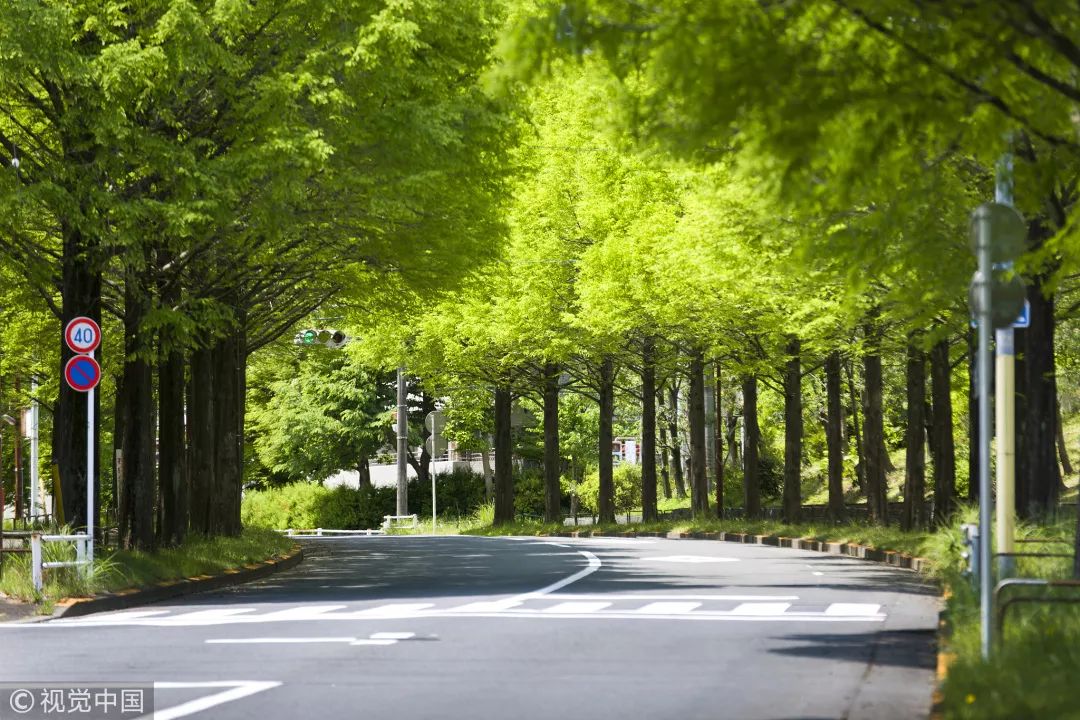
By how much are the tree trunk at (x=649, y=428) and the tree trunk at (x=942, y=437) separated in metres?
14.1

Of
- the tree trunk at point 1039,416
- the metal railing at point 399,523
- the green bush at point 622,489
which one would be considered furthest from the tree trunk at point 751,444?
the green bush at point 622,489

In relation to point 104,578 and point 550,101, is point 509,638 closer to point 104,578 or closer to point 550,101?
point 104,578

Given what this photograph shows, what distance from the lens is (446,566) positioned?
2738 cm

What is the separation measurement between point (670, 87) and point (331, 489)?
5985 cm

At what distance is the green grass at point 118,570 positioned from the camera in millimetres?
18500

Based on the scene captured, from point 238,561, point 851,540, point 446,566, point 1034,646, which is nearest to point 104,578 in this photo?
point 238,561

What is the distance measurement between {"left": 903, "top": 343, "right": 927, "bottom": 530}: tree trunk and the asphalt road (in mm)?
7101

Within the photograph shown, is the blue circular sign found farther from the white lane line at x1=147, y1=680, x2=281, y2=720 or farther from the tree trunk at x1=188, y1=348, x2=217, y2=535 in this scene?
the white lane line at x1=147, y1=680, x2=281, y2=720

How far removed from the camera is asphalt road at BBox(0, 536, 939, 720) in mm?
10188

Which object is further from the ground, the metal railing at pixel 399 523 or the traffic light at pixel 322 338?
the traffic light at pixel 322 338

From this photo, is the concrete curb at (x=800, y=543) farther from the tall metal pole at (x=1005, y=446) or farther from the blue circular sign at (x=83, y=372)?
the blue circular sign at (x=83, y=372)

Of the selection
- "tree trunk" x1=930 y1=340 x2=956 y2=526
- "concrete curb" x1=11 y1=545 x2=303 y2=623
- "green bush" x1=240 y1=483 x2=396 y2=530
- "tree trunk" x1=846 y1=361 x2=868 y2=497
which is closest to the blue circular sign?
"concrete curb" x1=11 y1=545 x2=303 y2=623

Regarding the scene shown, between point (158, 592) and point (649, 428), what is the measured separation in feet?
86.0

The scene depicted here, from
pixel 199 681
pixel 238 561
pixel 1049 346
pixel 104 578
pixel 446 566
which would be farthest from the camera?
pixel 446 566
